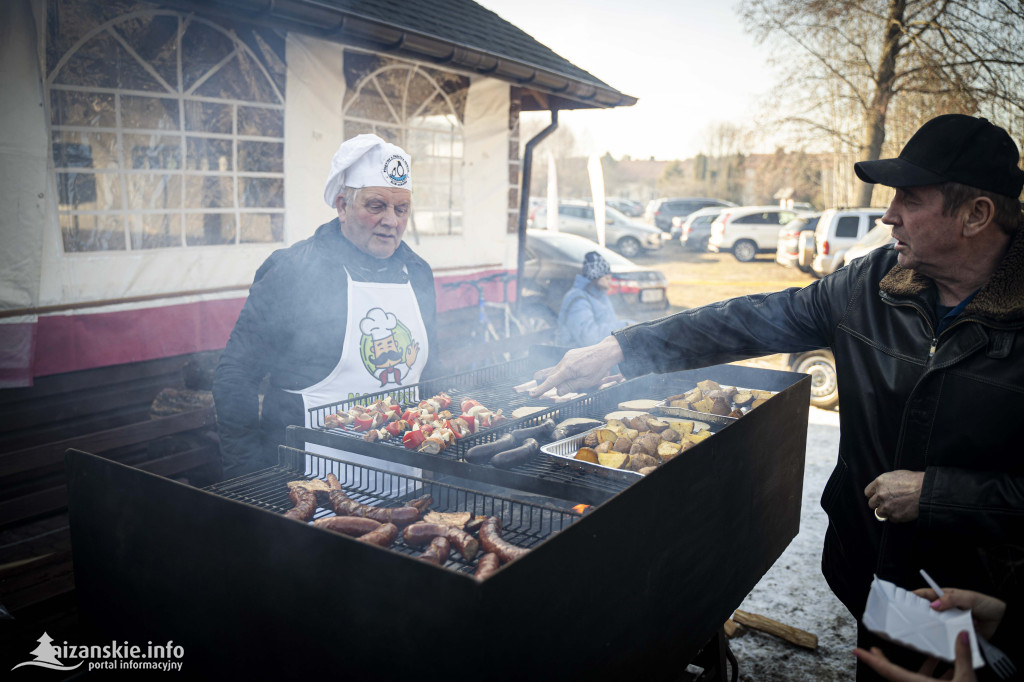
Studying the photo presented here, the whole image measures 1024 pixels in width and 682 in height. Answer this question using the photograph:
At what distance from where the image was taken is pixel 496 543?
1.83m

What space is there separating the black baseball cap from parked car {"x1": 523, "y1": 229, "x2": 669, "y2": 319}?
8789mm

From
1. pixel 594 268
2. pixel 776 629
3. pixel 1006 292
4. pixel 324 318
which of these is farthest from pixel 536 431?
pixel 594 268

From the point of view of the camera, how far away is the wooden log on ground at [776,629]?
12.8ft

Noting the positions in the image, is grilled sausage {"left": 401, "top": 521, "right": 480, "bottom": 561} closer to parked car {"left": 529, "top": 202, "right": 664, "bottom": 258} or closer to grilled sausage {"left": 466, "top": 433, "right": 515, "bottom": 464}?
grilled sausage {"left": 466, "top": 433, "right": 515, "bottom": 464}

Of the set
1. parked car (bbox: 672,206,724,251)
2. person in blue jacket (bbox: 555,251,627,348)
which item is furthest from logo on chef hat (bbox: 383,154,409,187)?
parked car (bbox: 672,206,724,251)

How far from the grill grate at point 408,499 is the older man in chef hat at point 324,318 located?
524mm

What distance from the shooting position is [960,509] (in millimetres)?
1856

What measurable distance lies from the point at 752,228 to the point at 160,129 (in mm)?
22435

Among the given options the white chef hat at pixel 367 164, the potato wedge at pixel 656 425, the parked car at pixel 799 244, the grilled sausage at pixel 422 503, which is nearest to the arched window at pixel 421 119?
the white chef hat at pixel 367 164

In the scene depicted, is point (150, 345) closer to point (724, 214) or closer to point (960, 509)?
point (960, 509)

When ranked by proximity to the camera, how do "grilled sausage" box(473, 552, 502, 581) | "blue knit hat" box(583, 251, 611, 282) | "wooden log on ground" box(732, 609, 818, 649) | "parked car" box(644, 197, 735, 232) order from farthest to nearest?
"parked car" box(644, 197, 735, 232) < "blue knit hat" box(583, 251, 611, 282) < "wooden log on ground" box(732, 609, 818, 649) < "grilled sausage" box(473, 552, 502, 581)

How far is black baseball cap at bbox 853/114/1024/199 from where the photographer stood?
6.35ft

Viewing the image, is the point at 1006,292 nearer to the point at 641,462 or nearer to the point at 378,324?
the point at 641,462

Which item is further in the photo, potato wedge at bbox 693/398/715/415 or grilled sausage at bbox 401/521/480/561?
potato wedge at bbox 693/398/715/415
